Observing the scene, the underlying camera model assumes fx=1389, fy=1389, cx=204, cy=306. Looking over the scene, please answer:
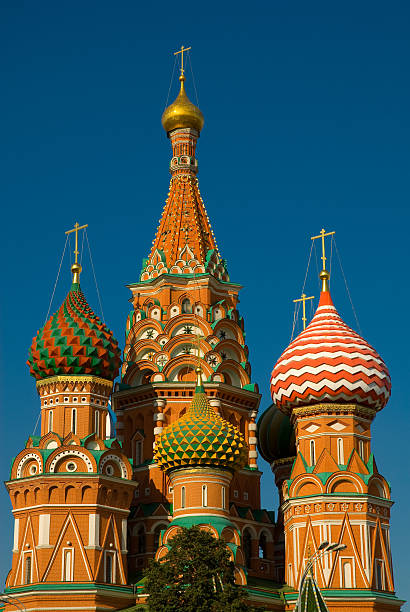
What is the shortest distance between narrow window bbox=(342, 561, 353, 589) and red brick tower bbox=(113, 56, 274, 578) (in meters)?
4.57

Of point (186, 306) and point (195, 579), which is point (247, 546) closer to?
point (186, 306)

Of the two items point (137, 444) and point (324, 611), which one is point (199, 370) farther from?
point (324, 611)

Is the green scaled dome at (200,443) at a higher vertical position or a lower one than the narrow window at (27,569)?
higher

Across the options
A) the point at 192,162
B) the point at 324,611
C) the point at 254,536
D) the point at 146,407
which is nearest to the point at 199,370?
the point at 146,407

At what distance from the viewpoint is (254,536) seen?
144ft

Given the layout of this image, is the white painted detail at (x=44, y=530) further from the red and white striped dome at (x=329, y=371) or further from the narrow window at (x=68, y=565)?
the red and white striped dome at (x=329, y=371)

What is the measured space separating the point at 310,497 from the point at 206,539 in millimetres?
7284

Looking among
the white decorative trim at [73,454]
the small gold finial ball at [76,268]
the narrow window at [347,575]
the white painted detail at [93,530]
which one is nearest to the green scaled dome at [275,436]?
the narrow window at [347,575]

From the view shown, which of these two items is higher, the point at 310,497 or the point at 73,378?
the point at 73,378

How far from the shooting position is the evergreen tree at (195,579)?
32250mm

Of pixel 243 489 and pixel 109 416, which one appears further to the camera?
pixel 243 489

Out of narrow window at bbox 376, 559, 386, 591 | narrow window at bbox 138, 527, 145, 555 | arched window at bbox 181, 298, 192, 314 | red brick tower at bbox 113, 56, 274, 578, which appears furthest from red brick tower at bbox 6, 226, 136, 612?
narrow window at bbox 376, 559, 386, 591

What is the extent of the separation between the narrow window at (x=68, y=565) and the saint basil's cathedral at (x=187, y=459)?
0.04 m

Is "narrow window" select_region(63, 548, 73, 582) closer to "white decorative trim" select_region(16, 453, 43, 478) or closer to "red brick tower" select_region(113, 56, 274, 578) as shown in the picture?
"white decorative trim" select_region(16, 453, 43, 478)
